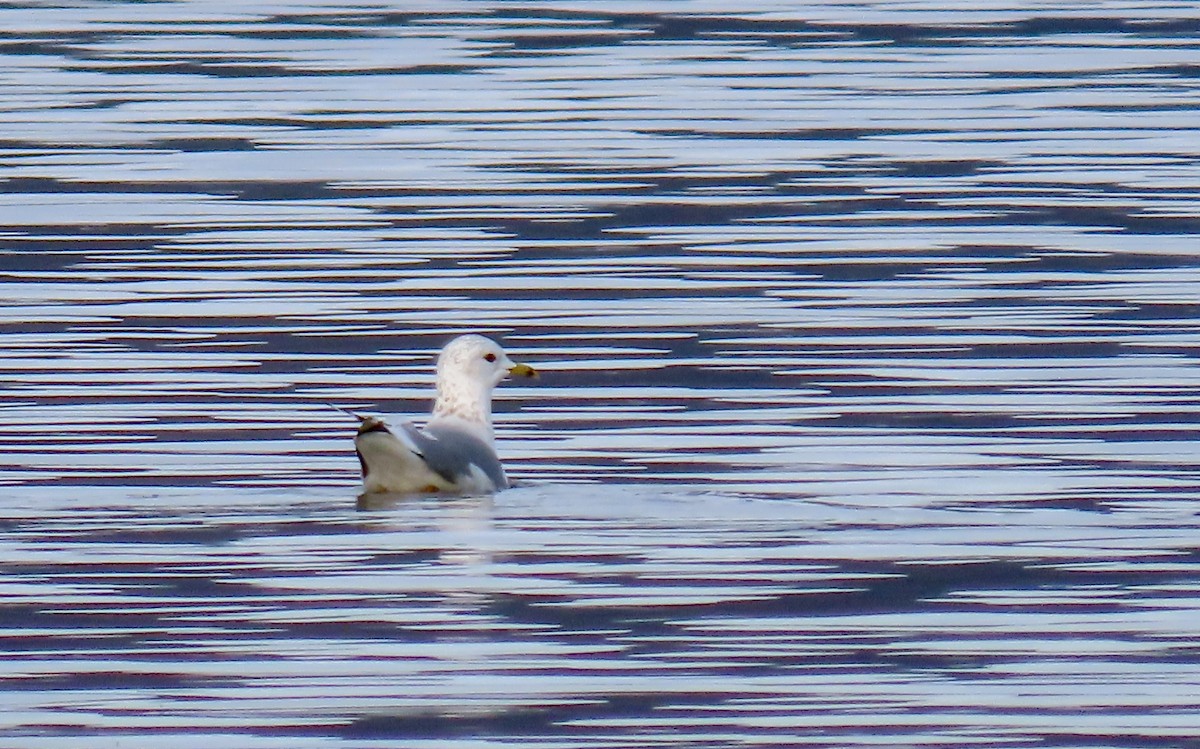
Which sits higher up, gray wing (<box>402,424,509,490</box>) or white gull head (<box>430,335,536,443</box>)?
white gull head (<box>430,335,536,443</box>)

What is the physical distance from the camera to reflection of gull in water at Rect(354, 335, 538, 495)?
12469mm

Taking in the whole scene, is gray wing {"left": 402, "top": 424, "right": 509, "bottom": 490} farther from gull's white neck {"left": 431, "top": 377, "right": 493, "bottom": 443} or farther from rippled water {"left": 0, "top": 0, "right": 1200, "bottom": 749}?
gull's white neck {"left": 431, "top": 377, "right": 493, "bottom": 443}

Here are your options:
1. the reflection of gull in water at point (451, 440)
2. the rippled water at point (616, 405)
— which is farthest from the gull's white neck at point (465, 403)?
the rippled water at point (616, 405)

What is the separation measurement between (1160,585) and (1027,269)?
7.84 m

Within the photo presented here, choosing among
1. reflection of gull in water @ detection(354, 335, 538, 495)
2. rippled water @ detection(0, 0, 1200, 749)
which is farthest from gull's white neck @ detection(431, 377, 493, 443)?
rippled water @ detection(0, 0, 1200, 749)

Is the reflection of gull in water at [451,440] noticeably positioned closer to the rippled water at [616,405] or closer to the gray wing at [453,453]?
the gray wing at [453,453]

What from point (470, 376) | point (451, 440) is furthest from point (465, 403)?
point (451, 440)

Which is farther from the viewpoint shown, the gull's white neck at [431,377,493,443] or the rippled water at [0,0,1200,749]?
the gull's white neck at [431,377,493,443]

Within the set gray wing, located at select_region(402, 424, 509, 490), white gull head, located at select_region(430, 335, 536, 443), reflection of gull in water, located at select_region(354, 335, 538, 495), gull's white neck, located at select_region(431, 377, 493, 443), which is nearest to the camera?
reflection of gull in water, located at select_region(354, 335, 538, 495)

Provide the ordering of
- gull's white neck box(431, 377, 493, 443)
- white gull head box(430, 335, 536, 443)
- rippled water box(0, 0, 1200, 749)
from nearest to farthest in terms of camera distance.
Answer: rippled water box(0, 0, 1200, 749) → gull's white neck box(431, 377, 493, 443) → white gull head box(430, 335, 536, 443)

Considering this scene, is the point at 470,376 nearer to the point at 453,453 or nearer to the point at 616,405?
the point at 616,405

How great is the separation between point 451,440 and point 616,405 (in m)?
1.82

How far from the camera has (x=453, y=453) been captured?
1285 cm

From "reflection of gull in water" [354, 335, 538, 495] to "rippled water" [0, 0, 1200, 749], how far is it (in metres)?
0.15
